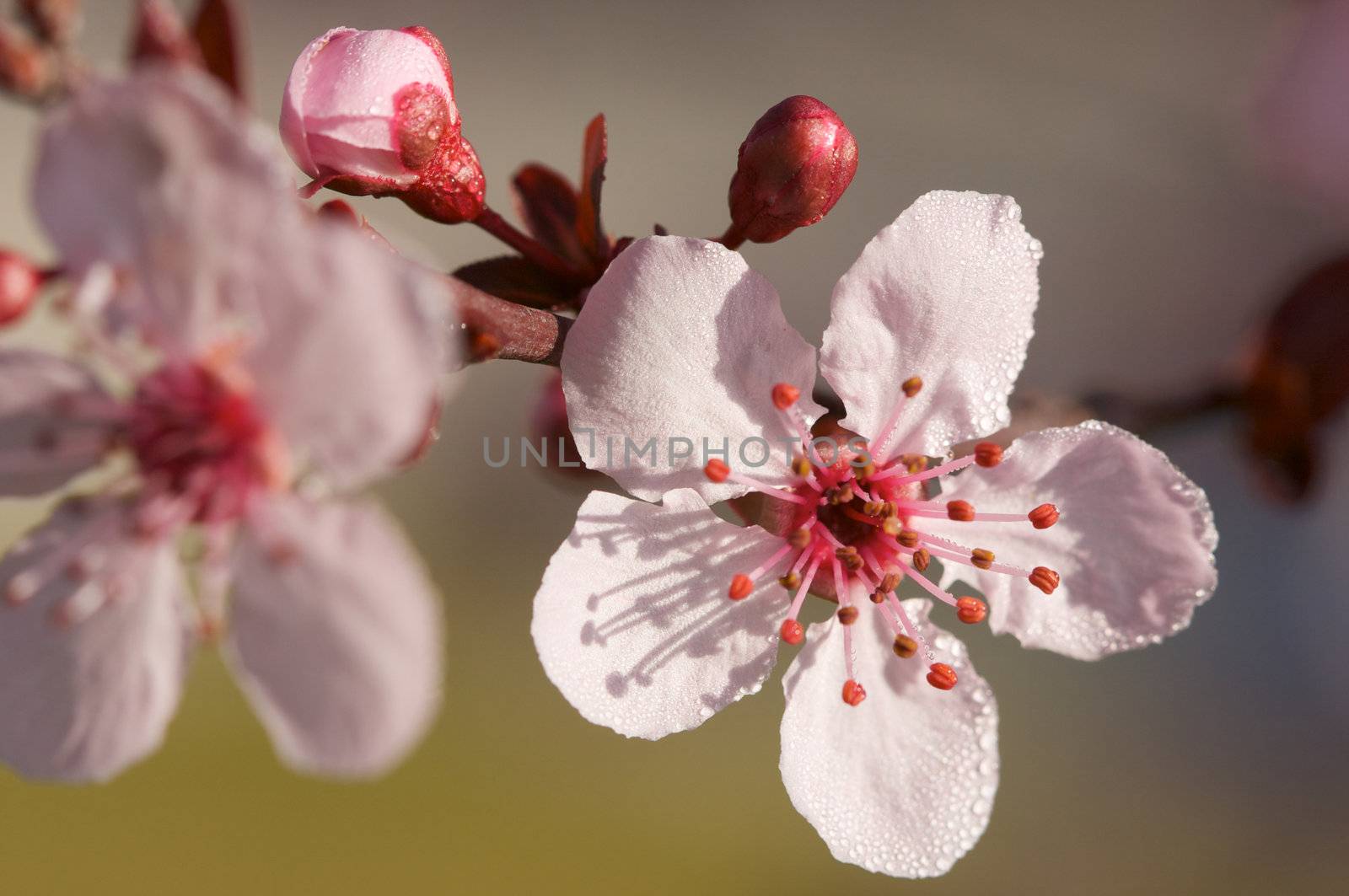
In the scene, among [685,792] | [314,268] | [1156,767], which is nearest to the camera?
[314,268]

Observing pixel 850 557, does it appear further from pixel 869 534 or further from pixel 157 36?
pixel 157 36

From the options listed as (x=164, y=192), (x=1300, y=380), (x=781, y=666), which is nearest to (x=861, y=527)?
(x=164, y=192)

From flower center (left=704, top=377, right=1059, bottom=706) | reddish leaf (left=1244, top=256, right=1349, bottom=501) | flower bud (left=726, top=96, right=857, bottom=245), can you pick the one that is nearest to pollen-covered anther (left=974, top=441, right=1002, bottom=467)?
flower center (left=704, top=377, right=1059, bottom=706)

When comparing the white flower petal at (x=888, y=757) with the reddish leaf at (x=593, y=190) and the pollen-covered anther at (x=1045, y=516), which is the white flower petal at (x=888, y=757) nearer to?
the pollen-covered anther at (x=1045, y=516)

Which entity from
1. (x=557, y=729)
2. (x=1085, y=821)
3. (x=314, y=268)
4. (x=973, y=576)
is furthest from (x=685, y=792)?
(x=314, y=268)

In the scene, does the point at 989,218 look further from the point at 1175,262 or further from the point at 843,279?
the point at 1175,262

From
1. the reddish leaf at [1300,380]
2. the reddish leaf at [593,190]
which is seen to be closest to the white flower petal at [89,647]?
the reddish leaf at [593,190]

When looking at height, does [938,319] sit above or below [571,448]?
above
